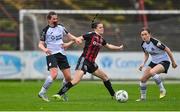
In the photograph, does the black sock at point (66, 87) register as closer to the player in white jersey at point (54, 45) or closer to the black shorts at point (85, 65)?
the player in white jersey at point (54, 45)

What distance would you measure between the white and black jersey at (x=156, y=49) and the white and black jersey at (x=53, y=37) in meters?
2.26

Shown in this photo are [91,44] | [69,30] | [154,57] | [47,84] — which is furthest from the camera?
[69,30]

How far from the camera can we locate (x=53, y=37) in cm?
1666

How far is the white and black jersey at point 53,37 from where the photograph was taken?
654 inches

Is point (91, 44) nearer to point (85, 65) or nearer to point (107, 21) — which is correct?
point (85, 65)

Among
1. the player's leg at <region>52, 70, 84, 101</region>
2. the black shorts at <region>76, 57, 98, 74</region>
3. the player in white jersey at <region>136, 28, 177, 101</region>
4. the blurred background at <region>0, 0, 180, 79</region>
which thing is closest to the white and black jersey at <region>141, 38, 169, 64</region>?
the player in white jersey at <region>136, 28, 177, 101</region>

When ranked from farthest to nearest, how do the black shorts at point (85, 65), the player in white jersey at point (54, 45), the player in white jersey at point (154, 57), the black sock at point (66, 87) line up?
the player in white jersey at point (154, 57), the black shorts at point (85, 65), the player in white jersey at point (54, 45), the black sock at point (66, 87)

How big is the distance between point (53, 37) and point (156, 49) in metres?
2.77

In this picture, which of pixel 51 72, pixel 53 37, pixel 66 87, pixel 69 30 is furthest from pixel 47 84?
pixel 69 30

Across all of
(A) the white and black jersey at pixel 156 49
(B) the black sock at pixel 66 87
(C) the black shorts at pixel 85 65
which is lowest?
(B) the black sock at pixel 66 87

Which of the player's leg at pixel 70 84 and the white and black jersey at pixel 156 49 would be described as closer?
the player's leg at pixel 70 84

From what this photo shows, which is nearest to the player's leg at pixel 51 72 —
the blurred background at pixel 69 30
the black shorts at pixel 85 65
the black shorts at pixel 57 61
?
the black shorts at pixel 57 61

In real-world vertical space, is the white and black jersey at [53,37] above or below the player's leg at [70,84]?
above

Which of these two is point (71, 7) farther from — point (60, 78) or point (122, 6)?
point (60, 78)
